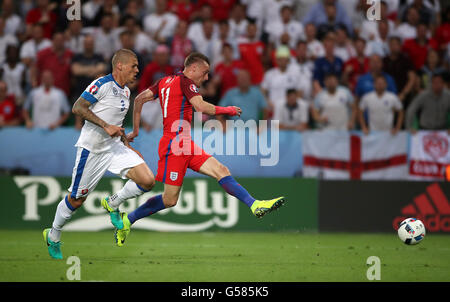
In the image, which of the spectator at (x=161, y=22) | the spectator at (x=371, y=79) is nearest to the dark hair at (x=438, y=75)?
the spectator at (x=371, y=79)

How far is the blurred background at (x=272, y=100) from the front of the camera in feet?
42.1

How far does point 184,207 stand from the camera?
12.9 meters

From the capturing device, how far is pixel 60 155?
511 inches

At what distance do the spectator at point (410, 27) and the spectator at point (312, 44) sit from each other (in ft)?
6.17

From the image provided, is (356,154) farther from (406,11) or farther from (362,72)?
(406,11)

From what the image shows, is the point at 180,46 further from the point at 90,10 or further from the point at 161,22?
the point at 90,10

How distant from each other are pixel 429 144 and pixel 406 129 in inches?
31.3

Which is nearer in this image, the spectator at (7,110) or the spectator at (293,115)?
the spectator at (293,115)

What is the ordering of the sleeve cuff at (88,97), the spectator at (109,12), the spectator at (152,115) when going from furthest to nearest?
the spectator at (109,12) → the spectator at (152,115) → the sleeve cuff at (88,97)

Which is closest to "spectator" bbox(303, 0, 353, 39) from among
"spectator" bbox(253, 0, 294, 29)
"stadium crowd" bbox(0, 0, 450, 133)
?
"stadium crowd" bbox(0, 0, 450, 133)

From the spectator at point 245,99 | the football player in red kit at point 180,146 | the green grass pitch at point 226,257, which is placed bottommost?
the green grass pitch at point 226,257

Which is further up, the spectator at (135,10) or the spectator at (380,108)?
the spectator at (135,10)

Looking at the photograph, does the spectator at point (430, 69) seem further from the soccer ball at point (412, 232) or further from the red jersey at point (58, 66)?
the red jersey at point (58, 66)

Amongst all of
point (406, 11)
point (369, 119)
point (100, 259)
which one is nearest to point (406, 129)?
point (369, 119)
